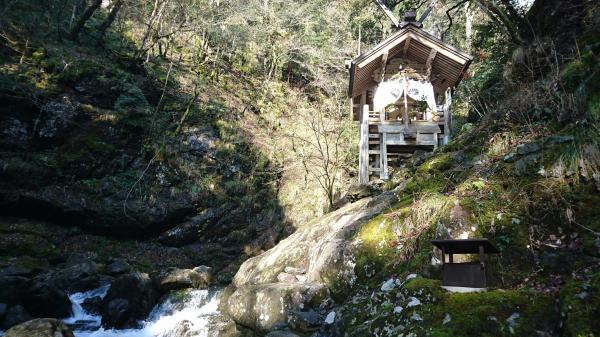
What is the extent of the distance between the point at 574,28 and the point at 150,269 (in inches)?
582

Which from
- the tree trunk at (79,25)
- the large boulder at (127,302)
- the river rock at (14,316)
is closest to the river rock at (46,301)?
the river rock at (14,316)

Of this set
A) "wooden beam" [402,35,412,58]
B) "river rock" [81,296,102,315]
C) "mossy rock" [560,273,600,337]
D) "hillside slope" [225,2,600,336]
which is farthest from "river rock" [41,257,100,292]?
"wooden beam" [402,35,412,58]

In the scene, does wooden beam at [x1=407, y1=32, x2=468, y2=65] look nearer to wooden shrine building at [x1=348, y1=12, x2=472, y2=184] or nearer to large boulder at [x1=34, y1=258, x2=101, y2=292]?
wooden shrine building at [x1=348, y1=12, x2=472, y2=184]

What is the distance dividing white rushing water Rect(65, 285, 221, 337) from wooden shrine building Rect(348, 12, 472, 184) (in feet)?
21.8

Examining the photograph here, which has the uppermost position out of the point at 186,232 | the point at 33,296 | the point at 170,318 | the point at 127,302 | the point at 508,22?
the point at 508,22

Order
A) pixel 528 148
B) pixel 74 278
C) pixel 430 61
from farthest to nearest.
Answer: pixel 430 61
pixel 74 278
pixel 528 148

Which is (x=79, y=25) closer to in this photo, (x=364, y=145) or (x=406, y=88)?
(x=364, y=145)

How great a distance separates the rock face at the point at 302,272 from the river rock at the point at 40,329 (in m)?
3.21

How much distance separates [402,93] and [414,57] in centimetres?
143

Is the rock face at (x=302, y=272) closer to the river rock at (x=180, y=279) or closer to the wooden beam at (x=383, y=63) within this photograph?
the river rock at (x=180, y=279)

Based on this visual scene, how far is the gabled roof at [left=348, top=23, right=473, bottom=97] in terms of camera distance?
43.6 ft

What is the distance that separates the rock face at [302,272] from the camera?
718 cm

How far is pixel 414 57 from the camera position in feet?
47.2

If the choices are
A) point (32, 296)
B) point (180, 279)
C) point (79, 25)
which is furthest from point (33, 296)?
point (79, 25)
